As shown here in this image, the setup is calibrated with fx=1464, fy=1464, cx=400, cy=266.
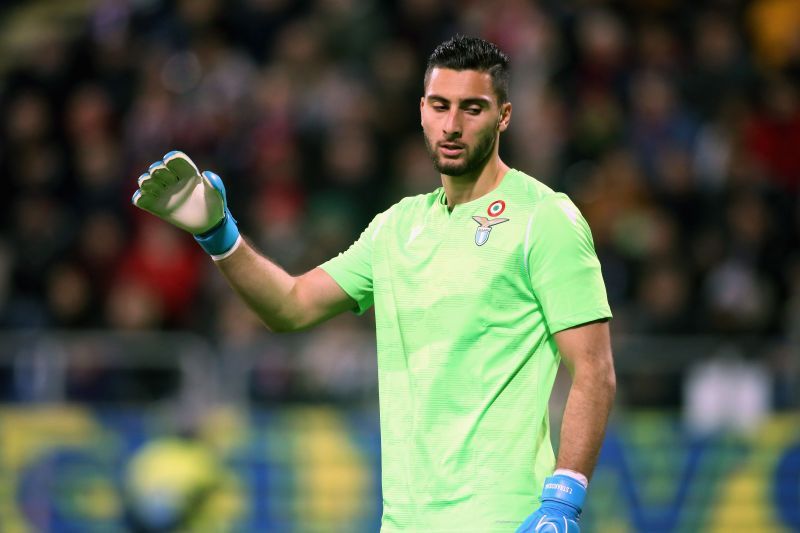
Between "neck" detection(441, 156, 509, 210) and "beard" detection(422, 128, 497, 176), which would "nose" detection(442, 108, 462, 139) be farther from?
"neck" detection(441, 156, 509, 210)

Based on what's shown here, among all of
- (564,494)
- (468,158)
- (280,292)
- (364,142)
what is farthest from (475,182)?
(364,142)

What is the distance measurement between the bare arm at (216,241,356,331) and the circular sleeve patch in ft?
2.15

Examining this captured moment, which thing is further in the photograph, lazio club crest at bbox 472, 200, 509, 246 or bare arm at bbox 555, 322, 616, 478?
lazio club crest at bbox 472, 200, 509, 246

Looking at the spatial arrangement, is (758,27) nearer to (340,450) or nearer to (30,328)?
(340,450)

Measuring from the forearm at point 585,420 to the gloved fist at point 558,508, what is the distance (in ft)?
0.16

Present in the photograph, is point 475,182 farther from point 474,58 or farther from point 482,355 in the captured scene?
point 482,355

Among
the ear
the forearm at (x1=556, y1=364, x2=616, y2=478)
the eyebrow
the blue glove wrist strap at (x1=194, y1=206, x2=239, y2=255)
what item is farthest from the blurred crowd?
the forearm at (x1=556, y1=364, x2=616, y2=478)

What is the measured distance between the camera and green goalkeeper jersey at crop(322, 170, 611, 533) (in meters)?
4.23

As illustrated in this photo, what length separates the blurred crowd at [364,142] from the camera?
11.0 metres

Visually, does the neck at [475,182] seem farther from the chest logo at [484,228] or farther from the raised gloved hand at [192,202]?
the raised gloved hand at [192,202]

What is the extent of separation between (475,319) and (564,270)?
319 millimetres

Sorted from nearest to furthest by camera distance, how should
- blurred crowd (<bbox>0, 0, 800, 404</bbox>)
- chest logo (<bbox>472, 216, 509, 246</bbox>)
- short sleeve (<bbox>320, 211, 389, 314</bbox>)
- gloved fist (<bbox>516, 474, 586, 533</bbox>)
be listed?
gloved fist (<bbox>516, 474, 586, 533</bbox>)
chest logo (<bbox>472, 216, 509, 246</bbox>)
short sleeve (<bbox>320, 211, 389, 314</bbox>)
blurred crowd (<bbox>0, 0, 800, 404</bbox>)

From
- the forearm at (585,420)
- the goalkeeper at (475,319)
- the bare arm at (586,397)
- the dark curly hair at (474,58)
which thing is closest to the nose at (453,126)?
the goalkeeper at (475,319)

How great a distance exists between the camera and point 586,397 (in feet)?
13.6
